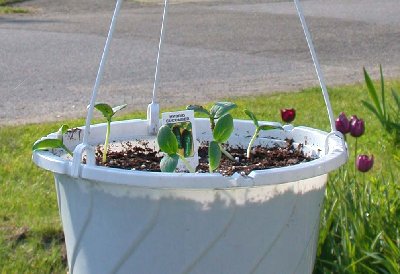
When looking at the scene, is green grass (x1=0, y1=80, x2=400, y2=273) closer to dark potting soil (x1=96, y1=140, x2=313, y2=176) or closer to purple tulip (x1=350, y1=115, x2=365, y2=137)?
purple tulip (x1=350, y1=115, x2=365, y2=137)

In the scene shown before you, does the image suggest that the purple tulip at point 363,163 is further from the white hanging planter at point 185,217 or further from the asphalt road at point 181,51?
the asphalt road at point 181,51

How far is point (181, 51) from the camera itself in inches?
340

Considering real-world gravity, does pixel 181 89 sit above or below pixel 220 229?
below

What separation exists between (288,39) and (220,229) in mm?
7717

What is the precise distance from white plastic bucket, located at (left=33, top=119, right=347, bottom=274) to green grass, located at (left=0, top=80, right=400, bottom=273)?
0.65 metres

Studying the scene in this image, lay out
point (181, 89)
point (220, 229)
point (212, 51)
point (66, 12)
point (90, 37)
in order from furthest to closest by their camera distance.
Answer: point (66, 12)
point (90, 37)
point (212, 51)
point (181, 89)
point (220, 229)

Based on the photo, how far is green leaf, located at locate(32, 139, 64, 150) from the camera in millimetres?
2154

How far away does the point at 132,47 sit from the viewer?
8.84m

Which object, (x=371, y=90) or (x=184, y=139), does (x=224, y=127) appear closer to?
(x=184, y=139)

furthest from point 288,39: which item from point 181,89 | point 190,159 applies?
point 190,159

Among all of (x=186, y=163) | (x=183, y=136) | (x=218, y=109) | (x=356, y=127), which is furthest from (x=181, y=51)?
(x=186, y=163)

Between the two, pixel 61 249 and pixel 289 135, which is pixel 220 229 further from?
pixel 61 249

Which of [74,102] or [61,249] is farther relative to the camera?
[74,102]

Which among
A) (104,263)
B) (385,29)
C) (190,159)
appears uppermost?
(190,159)
